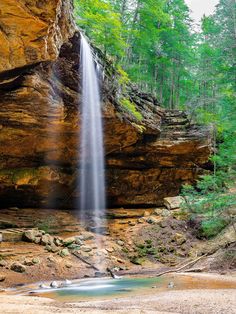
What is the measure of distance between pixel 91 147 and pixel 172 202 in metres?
6.79

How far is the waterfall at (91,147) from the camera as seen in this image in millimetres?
13844

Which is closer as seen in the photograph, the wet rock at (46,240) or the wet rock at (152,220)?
the wet rock at (46,240)

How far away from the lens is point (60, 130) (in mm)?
15539

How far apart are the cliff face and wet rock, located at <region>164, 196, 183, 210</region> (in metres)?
1.12

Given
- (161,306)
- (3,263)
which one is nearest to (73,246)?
(3,263)

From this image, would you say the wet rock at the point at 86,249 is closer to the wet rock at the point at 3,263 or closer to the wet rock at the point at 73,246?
the wet rock at the point at 73,246

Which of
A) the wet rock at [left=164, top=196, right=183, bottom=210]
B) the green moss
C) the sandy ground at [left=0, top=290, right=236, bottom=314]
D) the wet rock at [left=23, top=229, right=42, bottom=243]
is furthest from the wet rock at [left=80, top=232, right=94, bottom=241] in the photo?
the sandy ground at [left=0, top=290, right=236, bottom=314]

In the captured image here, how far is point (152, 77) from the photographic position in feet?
87.2

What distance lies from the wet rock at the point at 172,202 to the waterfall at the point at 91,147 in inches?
171

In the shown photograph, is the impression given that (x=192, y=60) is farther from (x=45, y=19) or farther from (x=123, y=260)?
(x=45, y=19)

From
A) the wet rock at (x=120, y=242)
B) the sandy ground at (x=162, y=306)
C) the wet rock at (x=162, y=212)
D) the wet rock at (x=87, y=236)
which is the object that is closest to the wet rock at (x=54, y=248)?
the wet rock at (x=87, y=236)

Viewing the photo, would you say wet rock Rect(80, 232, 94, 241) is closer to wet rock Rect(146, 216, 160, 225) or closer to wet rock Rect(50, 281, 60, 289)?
wet rock Rect(146, 216, 160, 225)

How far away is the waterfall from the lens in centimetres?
1384

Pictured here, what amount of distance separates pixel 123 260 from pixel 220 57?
11.1m
